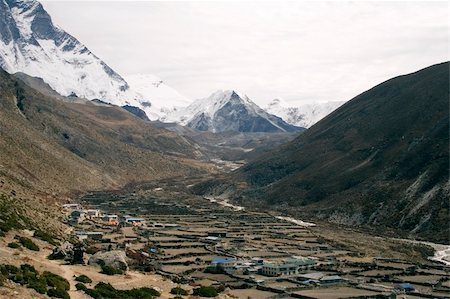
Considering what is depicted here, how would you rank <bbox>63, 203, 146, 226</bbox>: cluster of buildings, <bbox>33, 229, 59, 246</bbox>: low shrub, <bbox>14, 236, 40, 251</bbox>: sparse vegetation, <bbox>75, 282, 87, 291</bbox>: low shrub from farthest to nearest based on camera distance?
<bbox>63, 203, 146, 226</bbox>: cluster of buildings, <bbox>33, 229, 59, 246</bbox>: low shrub, <bbox>14, 236, 40, 251</bbox>: sparse vegetation, <bbox>75, 282, 87, 291</bbox>: low shrub

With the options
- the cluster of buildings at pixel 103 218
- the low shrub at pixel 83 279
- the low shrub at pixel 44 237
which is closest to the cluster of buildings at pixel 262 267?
the low shrub at pixel 44 237

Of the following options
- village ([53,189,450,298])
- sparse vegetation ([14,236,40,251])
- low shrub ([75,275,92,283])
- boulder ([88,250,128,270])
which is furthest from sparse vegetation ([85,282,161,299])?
sparse vegetation ([14,236,40,251])

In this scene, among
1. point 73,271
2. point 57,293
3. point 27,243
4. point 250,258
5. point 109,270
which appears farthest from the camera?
point 250,258

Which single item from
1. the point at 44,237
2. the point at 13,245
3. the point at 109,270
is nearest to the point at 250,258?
the point at 44,237

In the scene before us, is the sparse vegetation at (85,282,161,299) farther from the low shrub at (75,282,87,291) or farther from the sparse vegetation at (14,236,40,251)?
the sparse vegetation at (14,236,40,251)

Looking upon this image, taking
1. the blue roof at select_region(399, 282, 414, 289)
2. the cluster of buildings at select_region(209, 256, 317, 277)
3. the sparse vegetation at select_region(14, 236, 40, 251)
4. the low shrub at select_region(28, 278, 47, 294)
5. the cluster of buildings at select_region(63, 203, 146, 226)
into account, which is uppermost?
the sparse vegetation at select_region(14, 236, 40, 251)

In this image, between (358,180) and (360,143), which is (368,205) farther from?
(360,143)

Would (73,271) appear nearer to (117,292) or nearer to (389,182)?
(117,292)

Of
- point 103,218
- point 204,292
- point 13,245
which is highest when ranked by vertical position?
point 13,245

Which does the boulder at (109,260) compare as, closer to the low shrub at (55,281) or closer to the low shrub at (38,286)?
the low shrub at (55,281)
